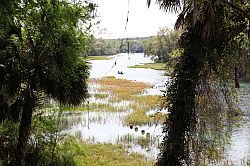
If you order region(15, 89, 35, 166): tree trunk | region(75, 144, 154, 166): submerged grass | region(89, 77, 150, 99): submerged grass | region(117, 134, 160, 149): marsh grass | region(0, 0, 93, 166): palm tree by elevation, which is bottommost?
region(89, 77, 150, 99): submerged grass

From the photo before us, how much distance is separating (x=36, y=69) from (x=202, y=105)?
4831 mm

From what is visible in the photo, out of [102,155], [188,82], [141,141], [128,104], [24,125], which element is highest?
[188,82]

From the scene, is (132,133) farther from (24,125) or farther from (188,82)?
(188,82)

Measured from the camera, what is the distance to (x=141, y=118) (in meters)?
28.2

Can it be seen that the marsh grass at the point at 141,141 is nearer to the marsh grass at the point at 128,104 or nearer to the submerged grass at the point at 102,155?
the submerged grass at the point at 102,155

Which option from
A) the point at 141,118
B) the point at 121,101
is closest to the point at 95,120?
the point at 141,118

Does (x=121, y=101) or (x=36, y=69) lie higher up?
(x=36, y=69)

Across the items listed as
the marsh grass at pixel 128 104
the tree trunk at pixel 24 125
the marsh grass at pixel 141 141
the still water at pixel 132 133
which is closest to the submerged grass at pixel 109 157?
the still water at pixel 132 133

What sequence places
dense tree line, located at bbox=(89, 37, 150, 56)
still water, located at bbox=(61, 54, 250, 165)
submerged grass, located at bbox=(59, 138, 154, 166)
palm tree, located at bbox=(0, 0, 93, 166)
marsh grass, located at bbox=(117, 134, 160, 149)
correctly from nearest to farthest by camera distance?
dense tree line, located at bbox=(89, 37, 150, 56) < palm tree, located at bbox=(0, 0, 93, 166) < submerged grass, located at bbox=(59, 138, 154, 166) < still water, located at bbox=(61, 54, 250, 165) < marsh grass, located at bbox=(117, 134, 160, 149)

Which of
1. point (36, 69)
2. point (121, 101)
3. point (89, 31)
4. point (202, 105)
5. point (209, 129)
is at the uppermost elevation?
point (89, 31)

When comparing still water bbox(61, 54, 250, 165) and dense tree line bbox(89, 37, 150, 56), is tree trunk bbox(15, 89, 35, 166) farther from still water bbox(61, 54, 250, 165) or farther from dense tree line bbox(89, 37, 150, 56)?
still water bbox(61, 54, 250, 165)

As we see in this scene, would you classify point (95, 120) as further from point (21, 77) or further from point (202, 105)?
point (202, 105)

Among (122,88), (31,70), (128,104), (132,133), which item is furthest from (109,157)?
(122,88)

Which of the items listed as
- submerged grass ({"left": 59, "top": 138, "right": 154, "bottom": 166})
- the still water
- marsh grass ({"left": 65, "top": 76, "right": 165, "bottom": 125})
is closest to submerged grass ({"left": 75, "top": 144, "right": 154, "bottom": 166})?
submerged grass ({"left": 59, "top": 138, "right": 154, "bottom": 166})
